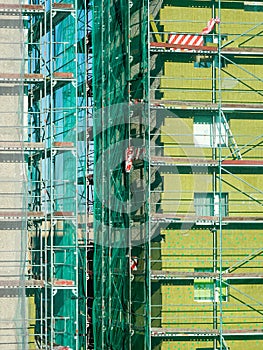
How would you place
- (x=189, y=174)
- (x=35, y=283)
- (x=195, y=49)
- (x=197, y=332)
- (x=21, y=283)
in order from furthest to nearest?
(x=189, y=174) < (x=195, y=49) < (x=197, y=332) < (x=35, y=283) < (x=21, y=283)

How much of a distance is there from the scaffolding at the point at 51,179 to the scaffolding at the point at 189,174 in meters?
0.78

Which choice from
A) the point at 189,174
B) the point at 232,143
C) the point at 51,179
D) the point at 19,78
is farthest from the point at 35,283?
the point at 232,143

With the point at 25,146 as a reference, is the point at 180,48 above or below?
above

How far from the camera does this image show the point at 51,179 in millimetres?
21891


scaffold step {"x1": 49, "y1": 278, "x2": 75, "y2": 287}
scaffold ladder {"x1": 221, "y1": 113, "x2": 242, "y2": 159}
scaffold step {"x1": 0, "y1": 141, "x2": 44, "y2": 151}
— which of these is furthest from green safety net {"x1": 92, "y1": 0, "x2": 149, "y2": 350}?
scaffold step {"x1": 0, "y1": 141, "x2": 44, "y2": 151}

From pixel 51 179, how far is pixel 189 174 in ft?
7.62

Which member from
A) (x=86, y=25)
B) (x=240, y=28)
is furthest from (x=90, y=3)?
(x=240, y=28)

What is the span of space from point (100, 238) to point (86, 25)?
408 centimetres

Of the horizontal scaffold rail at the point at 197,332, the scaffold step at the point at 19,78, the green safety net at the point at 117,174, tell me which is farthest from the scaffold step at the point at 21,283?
the scaffold step at the point at 19,78

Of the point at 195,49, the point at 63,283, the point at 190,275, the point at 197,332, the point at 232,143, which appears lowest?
the point at 197,332

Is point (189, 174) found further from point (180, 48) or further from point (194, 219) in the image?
point (180, 48)

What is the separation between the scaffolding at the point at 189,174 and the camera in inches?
870

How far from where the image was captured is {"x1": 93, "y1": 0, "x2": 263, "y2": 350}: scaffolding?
72.5ft

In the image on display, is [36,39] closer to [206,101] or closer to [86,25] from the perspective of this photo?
[86,25]
